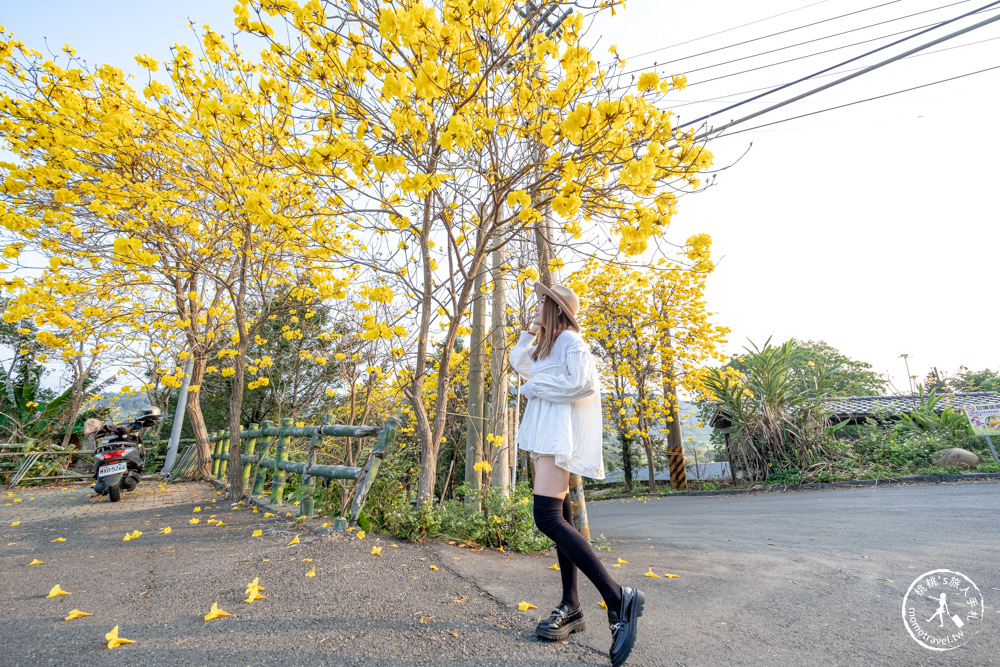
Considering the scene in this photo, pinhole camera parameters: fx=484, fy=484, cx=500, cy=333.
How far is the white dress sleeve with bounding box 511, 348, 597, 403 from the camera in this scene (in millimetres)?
2098

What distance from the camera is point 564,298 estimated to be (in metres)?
2.46

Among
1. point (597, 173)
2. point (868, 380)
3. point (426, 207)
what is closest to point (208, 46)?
point (426, 207)

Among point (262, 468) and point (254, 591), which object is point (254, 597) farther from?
point (262, 468)

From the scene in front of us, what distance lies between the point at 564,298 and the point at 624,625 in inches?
56.3

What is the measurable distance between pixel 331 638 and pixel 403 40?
3.36 meters

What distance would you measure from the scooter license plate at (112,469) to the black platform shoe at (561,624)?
671cm

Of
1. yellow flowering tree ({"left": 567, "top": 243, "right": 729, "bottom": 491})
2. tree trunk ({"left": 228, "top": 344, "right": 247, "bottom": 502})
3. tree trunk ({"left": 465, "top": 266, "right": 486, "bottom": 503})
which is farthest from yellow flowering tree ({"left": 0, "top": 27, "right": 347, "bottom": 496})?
yellow flowering tree ({"left": 567, "top": 243, "right": 729, "bottom": 491})

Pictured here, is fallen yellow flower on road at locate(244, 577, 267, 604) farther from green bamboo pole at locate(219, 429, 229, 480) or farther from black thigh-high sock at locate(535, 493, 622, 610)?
green bamboo pole at locate(219, 429, 229, 480)

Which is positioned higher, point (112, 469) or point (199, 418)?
point (199, 418)

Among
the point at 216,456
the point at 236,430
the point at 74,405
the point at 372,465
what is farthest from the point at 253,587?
the point at 74,405

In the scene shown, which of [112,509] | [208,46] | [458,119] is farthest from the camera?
[112,509]

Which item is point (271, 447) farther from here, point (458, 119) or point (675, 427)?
point (675, 427)

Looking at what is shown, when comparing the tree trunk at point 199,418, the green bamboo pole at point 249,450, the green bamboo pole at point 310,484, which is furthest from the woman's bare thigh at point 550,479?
the tree trunk at point 199,418

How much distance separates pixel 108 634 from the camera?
1728 millimetres
